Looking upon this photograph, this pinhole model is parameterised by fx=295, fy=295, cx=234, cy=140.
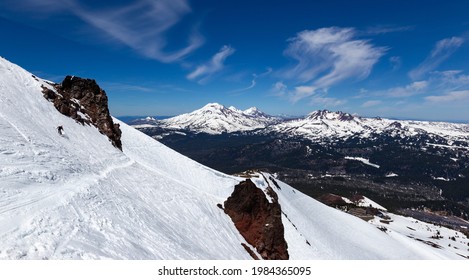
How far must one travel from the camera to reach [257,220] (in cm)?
5331

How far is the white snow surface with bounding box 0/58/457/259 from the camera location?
18125 millimetres

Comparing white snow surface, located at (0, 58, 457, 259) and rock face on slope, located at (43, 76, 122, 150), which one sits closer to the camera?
white snow surface, located at (0, 58, 457, 259)

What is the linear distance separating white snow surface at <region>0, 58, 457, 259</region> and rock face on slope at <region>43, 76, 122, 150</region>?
211cm

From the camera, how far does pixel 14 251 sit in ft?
49.0

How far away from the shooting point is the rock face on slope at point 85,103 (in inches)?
2016

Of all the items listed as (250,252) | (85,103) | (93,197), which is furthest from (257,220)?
(85,103)

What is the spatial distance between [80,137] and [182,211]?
2001cm

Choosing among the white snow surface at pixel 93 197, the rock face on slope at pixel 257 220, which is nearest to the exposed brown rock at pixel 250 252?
the white snow surface at pixel 93 197

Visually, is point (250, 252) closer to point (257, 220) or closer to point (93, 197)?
point (257, 220)

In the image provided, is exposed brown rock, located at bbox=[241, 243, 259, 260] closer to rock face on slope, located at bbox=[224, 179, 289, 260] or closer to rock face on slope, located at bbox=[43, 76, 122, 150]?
rock face on slope, located at bbox=[224, 179, 289, 260]

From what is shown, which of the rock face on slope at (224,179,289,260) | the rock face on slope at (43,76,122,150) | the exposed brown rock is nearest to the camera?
the exposed brown rock

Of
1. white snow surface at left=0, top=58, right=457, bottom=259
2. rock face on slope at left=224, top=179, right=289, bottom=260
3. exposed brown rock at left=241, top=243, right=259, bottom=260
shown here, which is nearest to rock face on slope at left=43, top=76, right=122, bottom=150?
white snow surface at left=0, top=58, right=457, bottom=259

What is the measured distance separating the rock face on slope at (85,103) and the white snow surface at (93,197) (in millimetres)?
2108

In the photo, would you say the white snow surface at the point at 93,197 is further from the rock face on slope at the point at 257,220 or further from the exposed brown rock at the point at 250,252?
the rock face on slope at the point at 257,220
